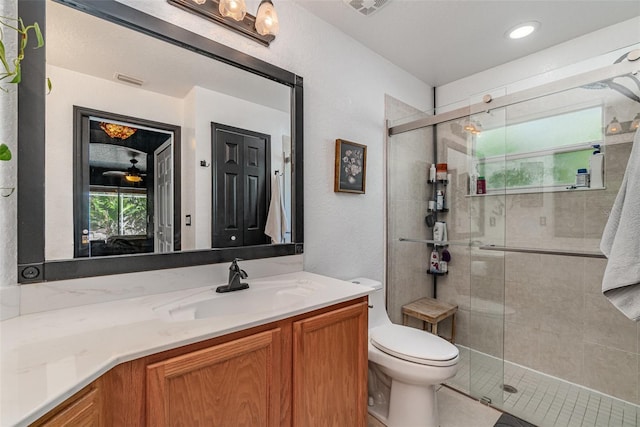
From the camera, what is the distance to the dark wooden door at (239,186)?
4.58 ft

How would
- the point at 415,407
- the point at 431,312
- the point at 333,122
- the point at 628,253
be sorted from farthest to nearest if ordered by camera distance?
the point at 431,312 → the point at 333,122 → the point at 415,407 → the point at 628,253

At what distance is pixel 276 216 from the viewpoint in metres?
1.60

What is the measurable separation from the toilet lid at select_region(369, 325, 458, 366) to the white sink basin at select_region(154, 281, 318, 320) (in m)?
0.57

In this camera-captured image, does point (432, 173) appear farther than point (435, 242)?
Yes

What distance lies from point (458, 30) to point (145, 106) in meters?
2.00

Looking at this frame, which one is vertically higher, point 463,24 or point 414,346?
point 463,24

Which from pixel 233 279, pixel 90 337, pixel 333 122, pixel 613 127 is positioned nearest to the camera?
pixel 90 337

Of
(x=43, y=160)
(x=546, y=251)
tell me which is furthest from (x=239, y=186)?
(x=546, y=251)

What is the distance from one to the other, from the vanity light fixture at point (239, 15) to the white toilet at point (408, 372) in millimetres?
1770

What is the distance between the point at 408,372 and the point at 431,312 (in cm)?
92

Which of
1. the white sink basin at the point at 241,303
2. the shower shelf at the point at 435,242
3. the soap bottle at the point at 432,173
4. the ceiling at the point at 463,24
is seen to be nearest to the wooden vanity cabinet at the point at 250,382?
the white sink basin at the point at 241,303

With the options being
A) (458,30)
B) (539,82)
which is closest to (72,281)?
(458,30)

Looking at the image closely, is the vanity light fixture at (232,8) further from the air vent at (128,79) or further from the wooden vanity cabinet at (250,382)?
the wooden vanity cabinet at (250,382)

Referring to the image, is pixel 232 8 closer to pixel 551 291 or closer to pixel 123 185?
pixel 123 185
